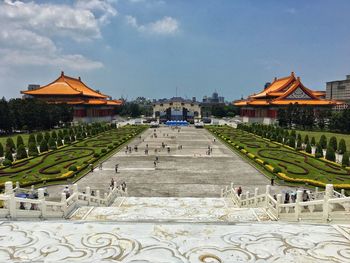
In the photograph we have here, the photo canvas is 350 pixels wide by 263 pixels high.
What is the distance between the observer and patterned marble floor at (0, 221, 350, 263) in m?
8.52

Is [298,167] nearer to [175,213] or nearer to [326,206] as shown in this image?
[175,213]

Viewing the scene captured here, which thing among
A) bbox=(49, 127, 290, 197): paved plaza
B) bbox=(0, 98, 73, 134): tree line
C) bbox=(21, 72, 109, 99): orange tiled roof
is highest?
bbox=(21, 72, 109, 99): orange tiled roof

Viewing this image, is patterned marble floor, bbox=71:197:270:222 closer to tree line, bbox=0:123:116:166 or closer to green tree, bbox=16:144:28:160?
tree line, bbox=0:123:116:166

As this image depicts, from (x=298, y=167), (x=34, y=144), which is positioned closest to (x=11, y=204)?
(x=298, y=167)

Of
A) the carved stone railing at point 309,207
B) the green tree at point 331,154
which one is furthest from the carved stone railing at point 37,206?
the green tree at point 331,154

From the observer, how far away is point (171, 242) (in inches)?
371

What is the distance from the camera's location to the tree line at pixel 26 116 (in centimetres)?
6028

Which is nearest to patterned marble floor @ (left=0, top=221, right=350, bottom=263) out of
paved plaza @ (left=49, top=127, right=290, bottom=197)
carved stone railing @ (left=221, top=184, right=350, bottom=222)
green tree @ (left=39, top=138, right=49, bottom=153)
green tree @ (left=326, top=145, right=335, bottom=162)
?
carved stone railing @ (left=221, top=184, right=350, bottom=222)

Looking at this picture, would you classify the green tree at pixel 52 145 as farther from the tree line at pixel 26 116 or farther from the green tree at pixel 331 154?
the green tree at pixel 331 154

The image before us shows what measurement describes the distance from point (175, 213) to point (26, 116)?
2186 inches

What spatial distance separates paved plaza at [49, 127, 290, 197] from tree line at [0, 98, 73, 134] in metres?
29.8

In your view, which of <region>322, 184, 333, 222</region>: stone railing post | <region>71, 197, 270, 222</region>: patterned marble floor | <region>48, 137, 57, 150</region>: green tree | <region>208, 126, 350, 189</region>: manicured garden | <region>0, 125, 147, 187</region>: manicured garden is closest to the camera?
<region>322, 184, 333, 222</region>: stone railing post

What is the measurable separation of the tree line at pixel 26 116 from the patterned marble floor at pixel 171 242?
183 ft

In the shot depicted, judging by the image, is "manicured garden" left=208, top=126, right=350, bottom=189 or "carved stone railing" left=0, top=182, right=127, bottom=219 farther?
"manicured garden" left=208, top=126, right=350, bottom=189
